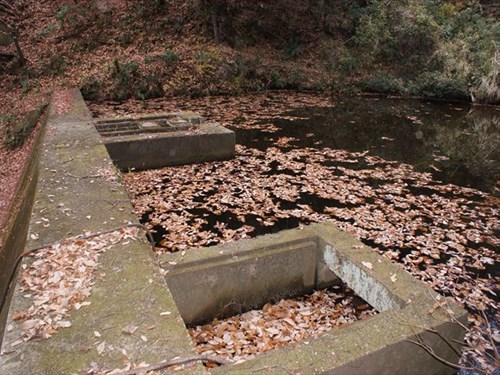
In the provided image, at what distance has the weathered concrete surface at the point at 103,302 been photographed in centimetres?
273

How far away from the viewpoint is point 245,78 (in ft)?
56.9

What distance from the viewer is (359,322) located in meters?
3.34

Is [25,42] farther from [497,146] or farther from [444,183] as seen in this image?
[497,146]

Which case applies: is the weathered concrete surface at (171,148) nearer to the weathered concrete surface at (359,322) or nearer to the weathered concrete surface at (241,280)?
the weathered concrete surface at (359,322)

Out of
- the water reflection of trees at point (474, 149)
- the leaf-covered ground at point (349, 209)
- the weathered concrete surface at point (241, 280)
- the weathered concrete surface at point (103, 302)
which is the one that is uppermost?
the weathered concrete surface at point (103, 302)

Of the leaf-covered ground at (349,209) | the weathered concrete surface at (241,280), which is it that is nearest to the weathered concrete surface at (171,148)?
the leaf-covered ground at (349,209)

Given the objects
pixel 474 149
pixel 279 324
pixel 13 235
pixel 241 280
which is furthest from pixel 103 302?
pixel 474 149

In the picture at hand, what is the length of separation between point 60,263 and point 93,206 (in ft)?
4.50

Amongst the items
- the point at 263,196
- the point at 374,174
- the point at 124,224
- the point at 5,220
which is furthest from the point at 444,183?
the point at 5,220

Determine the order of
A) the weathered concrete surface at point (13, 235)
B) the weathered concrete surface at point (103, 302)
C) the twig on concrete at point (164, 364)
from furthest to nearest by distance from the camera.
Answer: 1. the weathered concrete surface at point (13, 235)
2. the weathered concrete surface at point (103, 302)
3. the twig on concrete at point (164, 364)

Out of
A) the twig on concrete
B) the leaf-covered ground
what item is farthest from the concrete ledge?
the twig on concrete

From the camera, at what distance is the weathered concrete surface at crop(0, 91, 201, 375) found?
2.73 m

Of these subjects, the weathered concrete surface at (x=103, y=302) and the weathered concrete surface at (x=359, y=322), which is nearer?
the weathered concrete surface at (x=103, y=302)

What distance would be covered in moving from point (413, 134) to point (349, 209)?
662cm
